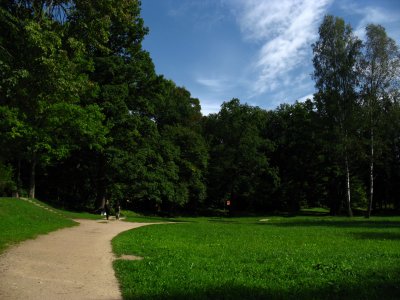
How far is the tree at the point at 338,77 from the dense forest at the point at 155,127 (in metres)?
0.10

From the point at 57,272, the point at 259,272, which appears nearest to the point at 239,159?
the point at 259,272

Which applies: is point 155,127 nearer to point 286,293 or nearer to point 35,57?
point 35,57

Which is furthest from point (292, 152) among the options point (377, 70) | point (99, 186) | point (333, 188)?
point (99, 186)

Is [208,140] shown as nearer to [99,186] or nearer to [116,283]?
[99,186]

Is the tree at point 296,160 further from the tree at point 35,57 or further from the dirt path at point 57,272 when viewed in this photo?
the dirt path at point 57,272

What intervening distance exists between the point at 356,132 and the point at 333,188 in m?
22.3

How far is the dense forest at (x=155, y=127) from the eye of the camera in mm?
14906

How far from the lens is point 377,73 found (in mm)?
39531

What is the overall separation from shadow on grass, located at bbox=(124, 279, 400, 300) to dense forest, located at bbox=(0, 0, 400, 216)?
8.83m

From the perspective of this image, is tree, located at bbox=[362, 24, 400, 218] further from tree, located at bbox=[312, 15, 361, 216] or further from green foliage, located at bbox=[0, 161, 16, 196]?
green foliage, located at bbox=[0, 161, 16, 196]

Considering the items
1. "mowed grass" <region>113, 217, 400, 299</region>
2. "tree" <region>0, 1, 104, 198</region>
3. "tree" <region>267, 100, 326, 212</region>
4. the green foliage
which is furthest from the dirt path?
"tree" <region>267, 100, 326, 212</region>

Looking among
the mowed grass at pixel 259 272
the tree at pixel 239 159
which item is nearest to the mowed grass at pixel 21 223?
the mowed grass at pixel 259 272

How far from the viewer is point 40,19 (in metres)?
14.7

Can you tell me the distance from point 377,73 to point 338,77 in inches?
137
